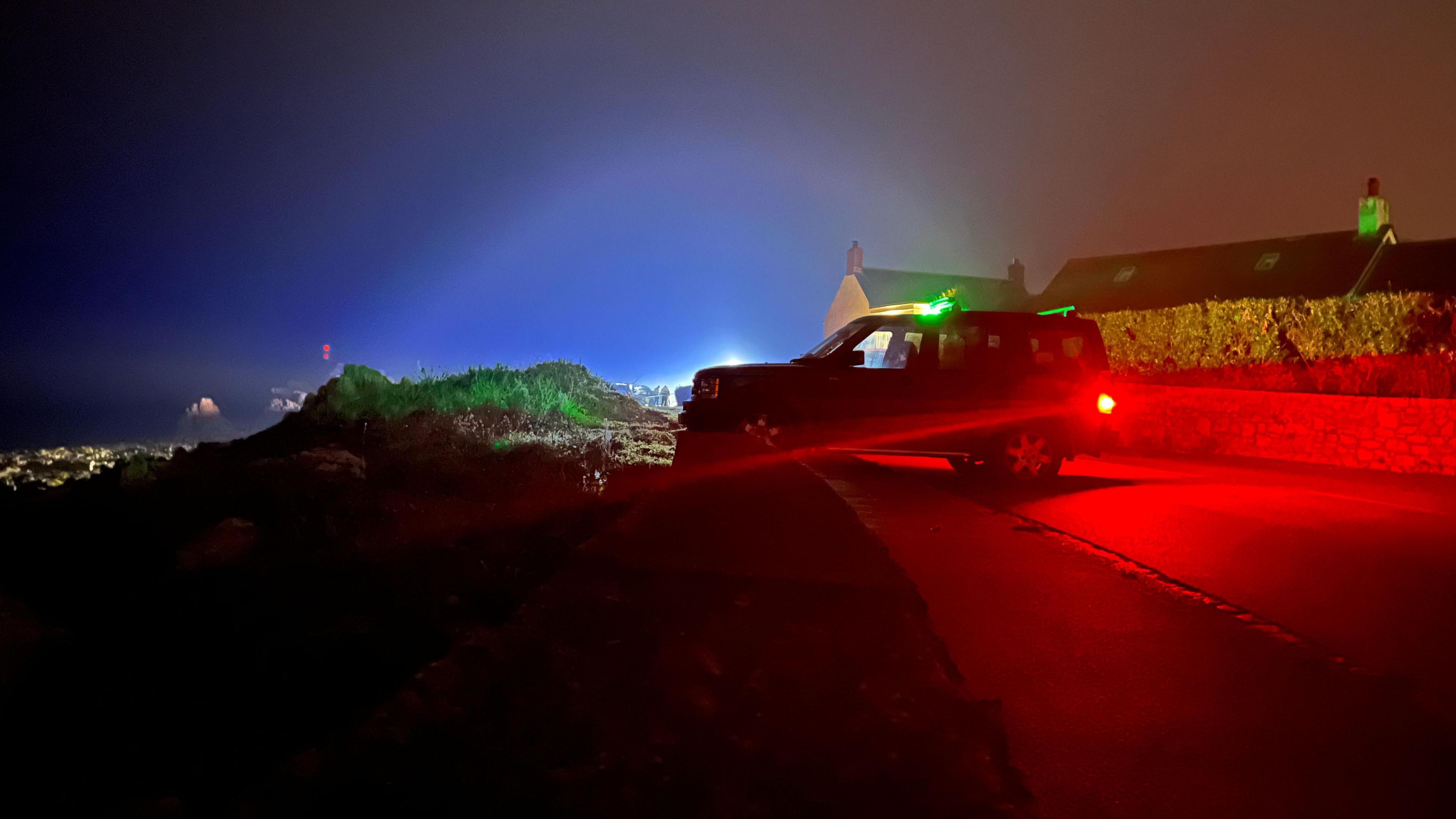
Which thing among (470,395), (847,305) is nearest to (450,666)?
(470,395)

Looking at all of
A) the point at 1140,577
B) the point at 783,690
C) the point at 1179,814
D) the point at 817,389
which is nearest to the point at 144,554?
the point at 783,690

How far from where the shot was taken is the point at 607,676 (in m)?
3.35

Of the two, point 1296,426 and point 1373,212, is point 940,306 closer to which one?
point 1296,426

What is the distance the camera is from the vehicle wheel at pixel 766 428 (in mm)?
10500

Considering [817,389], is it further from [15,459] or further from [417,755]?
[15,459]

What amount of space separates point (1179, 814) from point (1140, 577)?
337 centimetres

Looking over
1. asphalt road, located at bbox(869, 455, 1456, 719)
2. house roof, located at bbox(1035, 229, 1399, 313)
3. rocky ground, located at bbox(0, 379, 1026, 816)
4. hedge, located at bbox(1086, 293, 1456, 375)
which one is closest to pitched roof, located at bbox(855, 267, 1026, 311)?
house roof, located at bbox(1035, 229, 1399, 313)

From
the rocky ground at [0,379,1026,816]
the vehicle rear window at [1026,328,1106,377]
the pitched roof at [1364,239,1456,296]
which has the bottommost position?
the rocky ground at [0,379,1026,816]

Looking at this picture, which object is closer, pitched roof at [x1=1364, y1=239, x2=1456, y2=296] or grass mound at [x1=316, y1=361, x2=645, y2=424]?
grass mound at [x1=316, y1=361, x2=645, y2=424]

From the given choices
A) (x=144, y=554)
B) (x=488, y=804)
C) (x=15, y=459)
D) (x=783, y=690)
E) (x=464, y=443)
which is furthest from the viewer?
(x=15, y=459)

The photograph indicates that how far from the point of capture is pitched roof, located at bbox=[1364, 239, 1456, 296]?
99.6ft

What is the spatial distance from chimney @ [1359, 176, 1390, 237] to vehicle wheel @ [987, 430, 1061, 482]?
32.5 m

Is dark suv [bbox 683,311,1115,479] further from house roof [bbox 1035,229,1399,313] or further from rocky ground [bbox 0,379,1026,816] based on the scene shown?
house roof [bbox 1035,229,1399,313]

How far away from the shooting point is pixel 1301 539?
7.16 m
